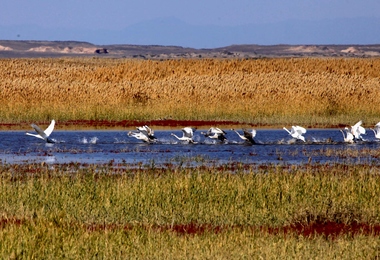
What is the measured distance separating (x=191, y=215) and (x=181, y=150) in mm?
11109

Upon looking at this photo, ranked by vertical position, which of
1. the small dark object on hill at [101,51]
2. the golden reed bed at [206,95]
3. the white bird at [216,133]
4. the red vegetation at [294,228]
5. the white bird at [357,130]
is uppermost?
the red vegetation at [294,228]

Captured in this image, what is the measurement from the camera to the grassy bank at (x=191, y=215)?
963cm

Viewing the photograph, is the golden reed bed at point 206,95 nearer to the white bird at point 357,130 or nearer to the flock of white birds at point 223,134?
the flock of white birds at point 223,134

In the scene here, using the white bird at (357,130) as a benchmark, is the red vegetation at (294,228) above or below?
above

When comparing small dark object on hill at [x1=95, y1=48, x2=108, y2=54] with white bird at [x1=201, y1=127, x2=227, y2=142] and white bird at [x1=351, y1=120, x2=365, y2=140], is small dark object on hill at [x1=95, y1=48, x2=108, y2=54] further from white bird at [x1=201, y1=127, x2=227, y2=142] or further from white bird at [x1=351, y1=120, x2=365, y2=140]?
white bird at [x1=351, y1=120, x2=365, y2=140]

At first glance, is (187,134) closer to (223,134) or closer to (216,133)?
(216,133)

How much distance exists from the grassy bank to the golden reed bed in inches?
668

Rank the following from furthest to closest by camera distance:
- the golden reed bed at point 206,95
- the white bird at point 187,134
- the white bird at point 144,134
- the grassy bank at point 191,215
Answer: the golden reed bed at point 206,95 < the white bird at point 144,134 < the white bird at point 187,134 < the grassy bank at point 191,215

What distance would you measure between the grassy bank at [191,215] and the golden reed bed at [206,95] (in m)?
17.0

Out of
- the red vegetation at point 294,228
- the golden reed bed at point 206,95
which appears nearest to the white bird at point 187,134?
the golden reed bed at point 206,95

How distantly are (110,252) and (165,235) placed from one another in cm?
127

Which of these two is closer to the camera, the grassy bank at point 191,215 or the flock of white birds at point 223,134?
the grassy bank at point 191,215

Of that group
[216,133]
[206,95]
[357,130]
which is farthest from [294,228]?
[206,95]

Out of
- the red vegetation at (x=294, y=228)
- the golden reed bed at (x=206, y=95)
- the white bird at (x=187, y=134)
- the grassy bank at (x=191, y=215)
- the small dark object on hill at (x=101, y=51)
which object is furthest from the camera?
the small dark object on hill at (x=101, y=51)
